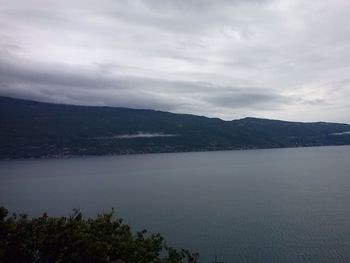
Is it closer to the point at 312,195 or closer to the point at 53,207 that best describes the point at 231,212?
the point at 312,195

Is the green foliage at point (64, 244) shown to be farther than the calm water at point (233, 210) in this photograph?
No

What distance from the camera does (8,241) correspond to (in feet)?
104

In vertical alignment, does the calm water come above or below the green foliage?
below

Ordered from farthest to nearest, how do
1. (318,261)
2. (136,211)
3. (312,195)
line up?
(312,195), (136,211), (318,261)

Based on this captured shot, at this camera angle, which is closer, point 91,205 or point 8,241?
point 8,241

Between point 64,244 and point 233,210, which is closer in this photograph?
point 64,244

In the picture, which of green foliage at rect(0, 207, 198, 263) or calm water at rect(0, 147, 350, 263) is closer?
green foliage at rect(0, 207, 198, 263)

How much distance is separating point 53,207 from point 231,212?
188 ft

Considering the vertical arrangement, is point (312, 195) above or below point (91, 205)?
above

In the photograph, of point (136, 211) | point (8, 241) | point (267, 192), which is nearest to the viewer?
point (8, 241)

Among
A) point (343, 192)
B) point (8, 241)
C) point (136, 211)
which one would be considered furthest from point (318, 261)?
point (343, 192)

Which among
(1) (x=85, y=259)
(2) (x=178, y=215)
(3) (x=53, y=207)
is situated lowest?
(3) (x=53, y=207)

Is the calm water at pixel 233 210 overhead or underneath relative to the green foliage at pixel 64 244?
underneath

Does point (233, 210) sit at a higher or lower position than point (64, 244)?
lower
